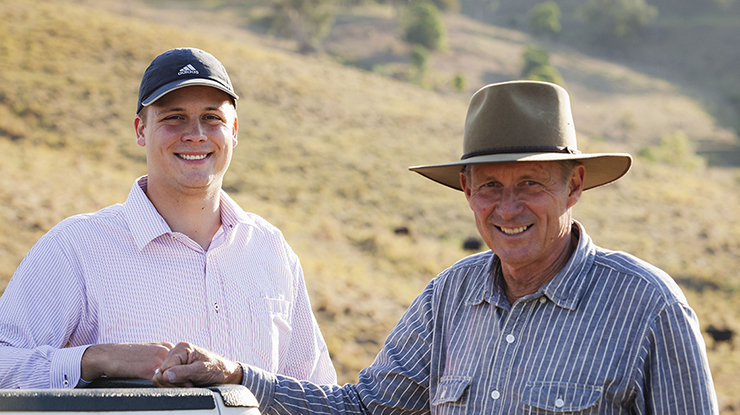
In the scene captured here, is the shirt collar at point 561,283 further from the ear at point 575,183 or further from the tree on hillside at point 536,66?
the tree on hillside at point 536,66

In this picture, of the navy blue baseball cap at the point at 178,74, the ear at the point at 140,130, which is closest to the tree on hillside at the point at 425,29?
the ear at the point at 140,130

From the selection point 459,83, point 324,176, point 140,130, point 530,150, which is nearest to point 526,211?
point 530,150

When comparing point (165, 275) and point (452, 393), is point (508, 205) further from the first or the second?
point (165, 275)

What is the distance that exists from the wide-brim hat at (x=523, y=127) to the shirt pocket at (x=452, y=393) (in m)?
0.80

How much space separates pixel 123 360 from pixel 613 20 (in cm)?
10319

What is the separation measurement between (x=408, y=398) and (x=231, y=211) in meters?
1.14

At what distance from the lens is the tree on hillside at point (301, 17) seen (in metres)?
65.3

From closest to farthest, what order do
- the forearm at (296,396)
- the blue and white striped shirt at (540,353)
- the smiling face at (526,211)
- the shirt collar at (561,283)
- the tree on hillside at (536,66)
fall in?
the blue and white striped shirt at (540,353) < the shirt collar at (561,283) < the smiling face at (526,211) < the forearm at (296,396) < the tree on hillside at (536,66)

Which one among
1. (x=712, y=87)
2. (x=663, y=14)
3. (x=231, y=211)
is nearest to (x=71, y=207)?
(x=231, y=211)

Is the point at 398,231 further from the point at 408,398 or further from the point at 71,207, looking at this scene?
the point at 408,398

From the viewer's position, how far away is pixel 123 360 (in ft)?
7.83

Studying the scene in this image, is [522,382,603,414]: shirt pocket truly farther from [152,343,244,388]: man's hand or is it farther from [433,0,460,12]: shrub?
[433,0,460,12]: shrub

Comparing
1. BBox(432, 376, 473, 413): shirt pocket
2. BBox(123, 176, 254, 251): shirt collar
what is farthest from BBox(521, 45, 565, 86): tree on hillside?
BBox(432, 376, 473, 413): shirt pocket

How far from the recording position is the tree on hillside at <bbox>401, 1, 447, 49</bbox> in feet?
256
